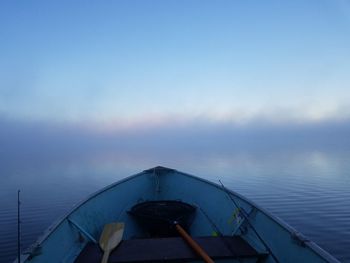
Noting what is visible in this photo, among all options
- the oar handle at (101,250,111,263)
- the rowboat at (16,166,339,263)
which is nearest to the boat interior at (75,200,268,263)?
the rowboat at (16,166,339,263)

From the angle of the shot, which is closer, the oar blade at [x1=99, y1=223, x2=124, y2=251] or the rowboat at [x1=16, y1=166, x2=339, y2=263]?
the rowboat at [x1=16, y1=166, x2=339, y2=263]

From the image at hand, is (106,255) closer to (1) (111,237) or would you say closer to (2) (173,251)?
(1) (111,237)

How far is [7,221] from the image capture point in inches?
640

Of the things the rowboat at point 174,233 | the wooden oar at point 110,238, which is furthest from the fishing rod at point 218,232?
the wooden oar at point 110,238

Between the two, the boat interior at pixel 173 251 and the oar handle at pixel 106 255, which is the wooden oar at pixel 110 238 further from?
the boat interior at pixel 173 251

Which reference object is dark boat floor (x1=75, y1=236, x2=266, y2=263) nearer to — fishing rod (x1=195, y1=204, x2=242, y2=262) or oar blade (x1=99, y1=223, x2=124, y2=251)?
fishing rod (x1=195, y1=204, x2=242, y2=262)

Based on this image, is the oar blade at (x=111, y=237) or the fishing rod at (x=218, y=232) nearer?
the fishing rod at (x=218, y=232)

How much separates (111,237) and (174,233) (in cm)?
293

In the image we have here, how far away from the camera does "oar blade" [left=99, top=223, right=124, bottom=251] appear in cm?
529

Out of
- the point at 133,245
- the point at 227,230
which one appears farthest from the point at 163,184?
the point at 133,245

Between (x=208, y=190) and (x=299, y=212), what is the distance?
415 inches

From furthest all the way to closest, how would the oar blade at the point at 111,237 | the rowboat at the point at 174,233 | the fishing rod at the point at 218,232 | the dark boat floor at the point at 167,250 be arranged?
the oar blade at the point at 111,237 < the fishing rod at the point at 218,232 < the dark boat floor at the point at 167,250 < the rowboat at the point at 174,233

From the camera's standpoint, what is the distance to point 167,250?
17.2 feet

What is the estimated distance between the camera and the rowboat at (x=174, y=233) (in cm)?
476
